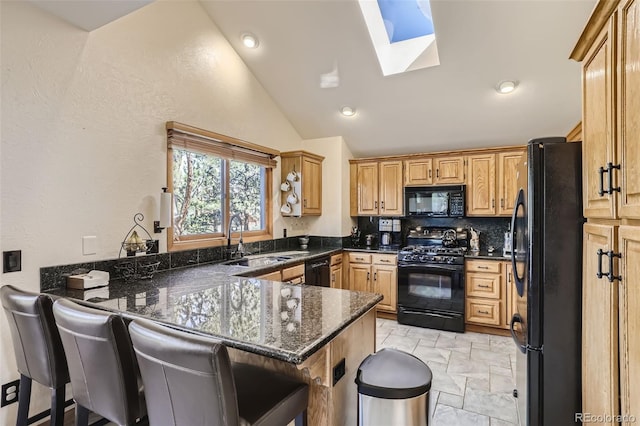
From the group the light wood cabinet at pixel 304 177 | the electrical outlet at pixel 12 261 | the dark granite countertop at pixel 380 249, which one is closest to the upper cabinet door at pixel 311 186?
the light wood cabinet at pixel 304 177

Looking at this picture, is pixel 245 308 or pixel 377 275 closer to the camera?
pixel 245 308

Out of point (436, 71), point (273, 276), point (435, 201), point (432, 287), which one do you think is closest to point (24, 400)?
point (273, 276)

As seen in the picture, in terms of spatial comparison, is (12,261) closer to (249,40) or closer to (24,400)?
(24,400)

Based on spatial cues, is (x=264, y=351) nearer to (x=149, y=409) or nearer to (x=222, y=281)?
(x=149, y=409)

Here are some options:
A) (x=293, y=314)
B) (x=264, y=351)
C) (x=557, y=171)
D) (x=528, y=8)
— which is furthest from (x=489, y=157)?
(x=264, y=351)

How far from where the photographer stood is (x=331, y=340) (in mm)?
1289

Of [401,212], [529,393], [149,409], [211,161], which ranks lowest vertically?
[529,393]

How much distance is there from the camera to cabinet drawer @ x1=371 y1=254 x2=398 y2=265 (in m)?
4.25

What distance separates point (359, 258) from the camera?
14.6 feet

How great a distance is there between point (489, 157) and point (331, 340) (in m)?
3.64

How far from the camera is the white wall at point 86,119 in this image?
191cm

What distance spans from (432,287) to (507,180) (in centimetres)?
158

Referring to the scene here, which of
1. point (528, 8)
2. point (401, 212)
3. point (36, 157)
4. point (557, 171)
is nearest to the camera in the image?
point (557, 171)

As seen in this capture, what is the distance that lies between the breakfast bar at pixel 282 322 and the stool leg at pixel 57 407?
0.43m
